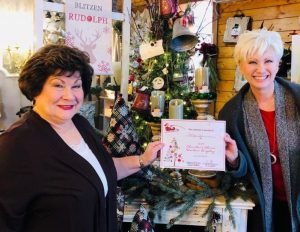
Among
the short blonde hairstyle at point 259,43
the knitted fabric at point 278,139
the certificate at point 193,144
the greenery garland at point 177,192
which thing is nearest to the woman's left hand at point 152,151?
the certificate at point 193,144

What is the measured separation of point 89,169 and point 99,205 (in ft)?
0.43

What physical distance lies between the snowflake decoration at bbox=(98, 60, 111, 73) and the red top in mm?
957

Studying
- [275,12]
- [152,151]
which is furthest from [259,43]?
[275,12]

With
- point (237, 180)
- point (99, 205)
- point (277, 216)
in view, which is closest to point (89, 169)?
point (99, 205)

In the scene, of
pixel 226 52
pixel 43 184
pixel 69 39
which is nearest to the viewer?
pixel 43 184

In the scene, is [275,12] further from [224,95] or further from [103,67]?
[103,67]

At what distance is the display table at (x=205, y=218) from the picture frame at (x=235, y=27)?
259 cm

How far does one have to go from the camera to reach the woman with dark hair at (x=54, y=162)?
3.59 ft

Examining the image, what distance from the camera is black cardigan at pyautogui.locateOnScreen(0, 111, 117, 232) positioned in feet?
3.57

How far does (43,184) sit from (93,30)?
1192 mm

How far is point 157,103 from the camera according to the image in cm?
203

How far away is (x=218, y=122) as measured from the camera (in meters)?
1.50

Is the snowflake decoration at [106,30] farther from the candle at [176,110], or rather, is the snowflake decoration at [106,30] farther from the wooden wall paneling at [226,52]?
the wooden wall paneling at [226,52]

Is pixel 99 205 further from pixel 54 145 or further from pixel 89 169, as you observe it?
pixel 54 145
